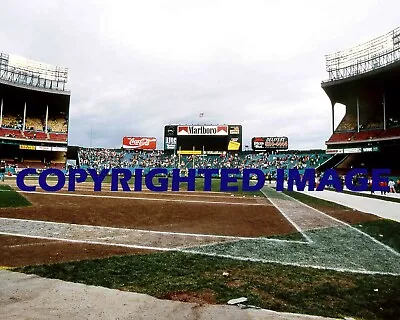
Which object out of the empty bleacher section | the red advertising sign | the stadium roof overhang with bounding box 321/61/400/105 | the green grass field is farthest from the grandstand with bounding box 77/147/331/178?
the green grass field

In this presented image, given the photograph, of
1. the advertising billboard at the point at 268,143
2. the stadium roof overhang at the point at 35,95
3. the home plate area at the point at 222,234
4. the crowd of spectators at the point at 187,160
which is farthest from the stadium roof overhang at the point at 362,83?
the stadium roof overhang at the point at 35,95

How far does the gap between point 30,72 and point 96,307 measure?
70.0 metres

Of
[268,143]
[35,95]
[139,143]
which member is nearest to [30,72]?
[35,95]

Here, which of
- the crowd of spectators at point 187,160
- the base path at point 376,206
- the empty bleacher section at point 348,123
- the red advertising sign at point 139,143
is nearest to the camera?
the base path at point 376,206

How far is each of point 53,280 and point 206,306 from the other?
8.04ft

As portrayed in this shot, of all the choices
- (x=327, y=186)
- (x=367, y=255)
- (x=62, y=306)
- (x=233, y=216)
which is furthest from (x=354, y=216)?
(x=327, y=186)

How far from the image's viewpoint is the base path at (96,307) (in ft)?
12.8

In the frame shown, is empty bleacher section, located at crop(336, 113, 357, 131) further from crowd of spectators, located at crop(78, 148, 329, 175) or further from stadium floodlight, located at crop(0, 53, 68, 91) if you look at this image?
stadium floodlight, located at crop(0, 53, 68, 91)

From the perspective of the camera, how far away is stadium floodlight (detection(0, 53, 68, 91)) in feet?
200

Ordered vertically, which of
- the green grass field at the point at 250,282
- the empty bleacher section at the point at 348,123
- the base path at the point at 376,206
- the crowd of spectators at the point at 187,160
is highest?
the empty bleacher section at the point at 348,123

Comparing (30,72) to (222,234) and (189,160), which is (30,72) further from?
(222,234)

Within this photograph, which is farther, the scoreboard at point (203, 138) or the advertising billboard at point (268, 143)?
the advertising billboard at point (268, 143)

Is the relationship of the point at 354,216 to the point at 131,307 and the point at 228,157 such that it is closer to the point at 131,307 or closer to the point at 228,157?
the point at 131,307

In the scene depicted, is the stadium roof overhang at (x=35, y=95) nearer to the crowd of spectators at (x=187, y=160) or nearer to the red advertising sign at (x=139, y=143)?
the crowd of spectators at (x=187, y=160)
